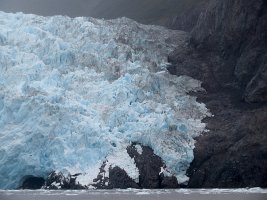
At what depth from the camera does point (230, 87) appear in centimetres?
2092

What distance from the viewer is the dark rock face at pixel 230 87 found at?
52.6 ft

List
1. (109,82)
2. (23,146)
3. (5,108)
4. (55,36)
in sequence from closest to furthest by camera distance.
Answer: (23,146) < (5,108) < (109,82) < (55,36)

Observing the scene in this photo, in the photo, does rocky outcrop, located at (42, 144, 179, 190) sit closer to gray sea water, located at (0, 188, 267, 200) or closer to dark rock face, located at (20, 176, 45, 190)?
dark rock face, located at (20, 176, 45, 190)

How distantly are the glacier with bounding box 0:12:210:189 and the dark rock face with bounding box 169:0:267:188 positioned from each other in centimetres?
56

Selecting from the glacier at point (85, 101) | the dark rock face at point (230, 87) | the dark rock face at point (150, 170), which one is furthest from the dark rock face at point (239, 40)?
the dark rock face at point (150, 170)

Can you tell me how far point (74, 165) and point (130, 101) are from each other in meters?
3.45

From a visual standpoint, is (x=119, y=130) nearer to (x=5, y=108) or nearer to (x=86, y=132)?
(x=86, y=132)

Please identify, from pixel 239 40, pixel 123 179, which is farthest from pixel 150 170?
pixel 239 40

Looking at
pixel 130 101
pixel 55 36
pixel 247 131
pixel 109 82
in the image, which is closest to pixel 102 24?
pixel 55 36

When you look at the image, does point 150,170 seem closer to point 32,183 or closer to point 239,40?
point 32,183

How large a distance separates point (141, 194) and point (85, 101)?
5123 millimetres

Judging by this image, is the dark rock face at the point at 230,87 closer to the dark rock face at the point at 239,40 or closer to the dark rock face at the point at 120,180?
the dark rock face at the point at 239,40

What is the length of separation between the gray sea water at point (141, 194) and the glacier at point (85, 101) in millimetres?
1093

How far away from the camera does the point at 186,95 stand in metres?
20.2
